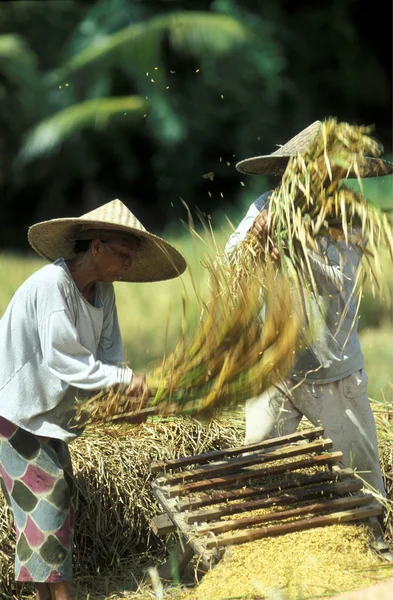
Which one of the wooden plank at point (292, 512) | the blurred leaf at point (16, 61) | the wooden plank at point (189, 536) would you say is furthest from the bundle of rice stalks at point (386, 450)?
the blurred leaf at point (16, 61)

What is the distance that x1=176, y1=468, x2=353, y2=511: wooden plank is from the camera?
3018 millimetres

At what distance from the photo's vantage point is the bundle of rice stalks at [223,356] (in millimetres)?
2807

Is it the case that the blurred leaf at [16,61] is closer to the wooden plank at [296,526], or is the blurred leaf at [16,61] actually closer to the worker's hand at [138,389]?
the worker's hand at [138,389]

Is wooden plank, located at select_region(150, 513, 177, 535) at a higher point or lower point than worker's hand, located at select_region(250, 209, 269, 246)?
lower

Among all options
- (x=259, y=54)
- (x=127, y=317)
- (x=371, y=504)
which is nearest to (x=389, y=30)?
(x=259, y=54)

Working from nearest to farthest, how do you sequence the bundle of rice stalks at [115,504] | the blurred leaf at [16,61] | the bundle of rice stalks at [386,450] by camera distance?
the bundle of rice stalks at [115,504] → the bundle of rice stalks at [386,450] → the blurred leaf at [16,61]

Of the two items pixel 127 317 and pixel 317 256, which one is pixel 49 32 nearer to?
pixel 127 317

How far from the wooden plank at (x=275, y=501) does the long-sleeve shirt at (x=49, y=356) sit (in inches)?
18.8

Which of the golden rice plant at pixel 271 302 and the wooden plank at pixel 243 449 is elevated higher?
the golden rice plant at pixel 271 302

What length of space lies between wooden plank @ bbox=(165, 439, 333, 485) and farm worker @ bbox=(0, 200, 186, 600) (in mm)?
389

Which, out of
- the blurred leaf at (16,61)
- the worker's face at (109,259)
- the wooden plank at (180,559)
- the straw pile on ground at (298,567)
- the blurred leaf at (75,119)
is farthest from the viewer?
the blurred leaf at (16,61)

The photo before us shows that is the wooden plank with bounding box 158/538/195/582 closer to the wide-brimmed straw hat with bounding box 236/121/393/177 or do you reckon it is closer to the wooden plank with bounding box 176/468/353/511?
the wooden plank with bounding box 176/468/353/511

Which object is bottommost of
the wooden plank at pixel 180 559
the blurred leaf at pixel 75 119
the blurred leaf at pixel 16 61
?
the wooden plank at pixel 180 559

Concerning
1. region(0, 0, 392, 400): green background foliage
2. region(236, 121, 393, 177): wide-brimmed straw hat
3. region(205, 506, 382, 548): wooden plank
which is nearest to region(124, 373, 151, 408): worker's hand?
region(205, 506, 382, 548): wooden plank
